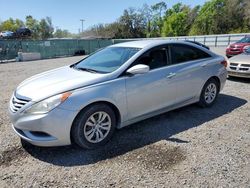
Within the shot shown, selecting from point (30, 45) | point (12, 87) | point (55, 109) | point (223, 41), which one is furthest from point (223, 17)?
point (55, 109)

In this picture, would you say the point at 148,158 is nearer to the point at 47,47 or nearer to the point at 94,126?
the point at 94,126

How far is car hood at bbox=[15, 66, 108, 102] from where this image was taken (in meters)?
3.17

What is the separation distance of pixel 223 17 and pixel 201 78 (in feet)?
156

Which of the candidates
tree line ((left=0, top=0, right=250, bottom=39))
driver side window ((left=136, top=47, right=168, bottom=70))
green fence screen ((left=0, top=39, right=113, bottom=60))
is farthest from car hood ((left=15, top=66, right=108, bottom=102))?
tree line ((left=0, top=0, right=250, bottom=39))

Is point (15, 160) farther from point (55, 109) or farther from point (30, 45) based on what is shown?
point (30, 45)

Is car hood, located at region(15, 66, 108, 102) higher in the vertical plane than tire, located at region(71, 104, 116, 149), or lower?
higher

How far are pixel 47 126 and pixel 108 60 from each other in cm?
163

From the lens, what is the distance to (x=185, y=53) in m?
4.60

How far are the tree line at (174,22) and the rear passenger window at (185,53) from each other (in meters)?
43.0

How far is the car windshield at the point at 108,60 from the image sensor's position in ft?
12.5

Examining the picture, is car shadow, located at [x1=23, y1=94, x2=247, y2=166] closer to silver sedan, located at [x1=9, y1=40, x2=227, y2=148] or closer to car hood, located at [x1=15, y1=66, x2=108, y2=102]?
silver sedan, located at [x1=9, y1=40, x2=227, y2=148]

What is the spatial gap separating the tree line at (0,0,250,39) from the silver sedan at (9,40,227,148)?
43746 mm

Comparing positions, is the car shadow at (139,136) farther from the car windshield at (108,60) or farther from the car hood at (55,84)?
the car windshield at (108,60)

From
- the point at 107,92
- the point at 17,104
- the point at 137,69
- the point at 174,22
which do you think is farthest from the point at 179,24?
the point at 17,104
